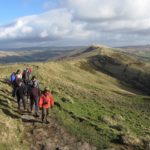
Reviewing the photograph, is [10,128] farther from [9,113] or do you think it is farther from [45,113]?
[45,113]

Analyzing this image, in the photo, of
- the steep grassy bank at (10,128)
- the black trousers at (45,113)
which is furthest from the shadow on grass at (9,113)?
the black trousers at (45,113)

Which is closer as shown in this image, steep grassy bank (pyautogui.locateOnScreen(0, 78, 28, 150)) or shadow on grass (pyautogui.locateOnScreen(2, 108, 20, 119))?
steep grassy bank (pyautogui.locateOnScreen(0, 78, 28, 150))

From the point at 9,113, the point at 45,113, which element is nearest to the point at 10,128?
the point at 9,113

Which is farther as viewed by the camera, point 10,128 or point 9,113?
point 9,113

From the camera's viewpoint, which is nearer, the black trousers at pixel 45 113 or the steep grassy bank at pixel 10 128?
the steep grassy bank at pixel 10 128

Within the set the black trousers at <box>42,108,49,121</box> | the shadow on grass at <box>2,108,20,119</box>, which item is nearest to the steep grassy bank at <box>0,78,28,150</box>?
the shadow on grass at <box>2,108,20,119</box>

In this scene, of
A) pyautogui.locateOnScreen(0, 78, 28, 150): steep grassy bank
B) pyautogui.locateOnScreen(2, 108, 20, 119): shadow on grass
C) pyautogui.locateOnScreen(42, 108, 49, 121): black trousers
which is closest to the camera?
pyautogui.locateOnScreen(0, 78, 28, 150): steep grassy bank

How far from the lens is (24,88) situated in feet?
83.1

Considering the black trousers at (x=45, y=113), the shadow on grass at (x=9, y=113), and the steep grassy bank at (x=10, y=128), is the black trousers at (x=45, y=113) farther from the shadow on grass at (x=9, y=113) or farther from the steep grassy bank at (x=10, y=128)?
the shadow on grass at (x=9, y=113)

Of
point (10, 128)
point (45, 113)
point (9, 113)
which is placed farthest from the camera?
point (9, 113)

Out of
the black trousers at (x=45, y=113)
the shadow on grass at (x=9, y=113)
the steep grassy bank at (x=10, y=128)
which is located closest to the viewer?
the steep grassy bank at (x=10, y=128)

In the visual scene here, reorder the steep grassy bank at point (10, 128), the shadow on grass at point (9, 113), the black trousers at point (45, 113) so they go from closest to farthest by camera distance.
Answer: the steep grassy bank at point (10, 128) < the black trousers at point (45, 113) < the shadow on grass at point (9, 113)

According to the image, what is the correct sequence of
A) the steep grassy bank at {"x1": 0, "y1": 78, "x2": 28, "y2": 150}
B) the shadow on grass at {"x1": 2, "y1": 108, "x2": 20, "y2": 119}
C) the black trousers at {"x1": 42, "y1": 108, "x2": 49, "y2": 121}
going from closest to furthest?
the steep grassy bank at {"x1": 0, "y1": 78, "x2": 28, "y2": 150}, the black trousers at {"x1": 42, "y1": 108, "x2": 49, "y2": 121}, the shadow on grass at {"x1": 2, "y1": 108, "x2": 20, "y2": 119}

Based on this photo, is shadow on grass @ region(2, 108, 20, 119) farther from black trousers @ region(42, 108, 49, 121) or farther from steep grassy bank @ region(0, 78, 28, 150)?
black trousers @ region(42, 108, 49, 121)
